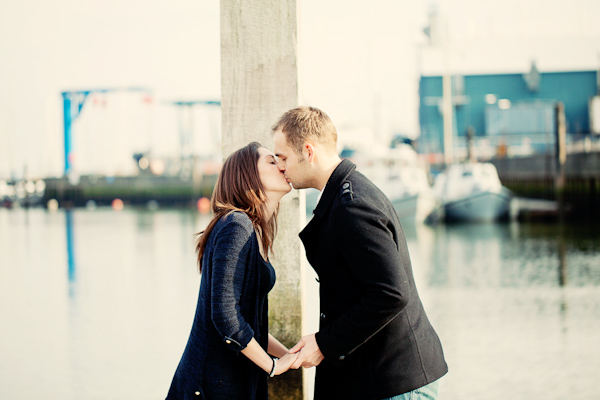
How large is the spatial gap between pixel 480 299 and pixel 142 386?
17.0 feet

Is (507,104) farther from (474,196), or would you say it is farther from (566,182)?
(474,196)

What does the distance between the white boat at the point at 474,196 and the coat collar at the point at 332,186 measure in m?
22.4

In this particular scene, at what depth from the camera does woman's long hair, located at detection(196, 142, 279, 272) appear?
7.77 ft

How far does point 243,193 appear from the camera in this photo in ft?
7.81

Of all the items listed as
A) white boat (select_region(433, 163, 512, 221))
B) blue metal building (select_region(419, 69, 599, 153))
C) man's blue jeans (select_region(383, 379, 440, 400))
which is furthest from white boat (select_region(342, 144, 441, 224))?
man's blue jeans (select_region(383, 379, 440, 400))

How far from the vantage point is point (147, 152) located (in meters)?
53.7

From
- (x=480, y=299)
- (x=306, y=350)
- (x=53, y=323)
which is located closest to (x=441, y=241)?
(x=480, y=299)

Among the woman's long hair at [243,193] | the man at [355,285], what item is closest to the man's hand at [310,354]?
the man at [355,285]

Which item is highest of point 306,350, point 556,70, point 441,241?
point 556,70

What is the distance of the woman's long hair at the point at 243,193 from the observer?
2.37 m

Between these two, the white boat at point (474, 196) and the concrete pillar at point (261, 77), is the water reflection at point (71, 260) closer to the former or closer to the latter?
the concrete pillar at point (261, 77)

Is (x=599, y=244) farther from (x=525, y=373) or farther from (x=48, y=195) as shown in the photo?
(x=48, y=195)

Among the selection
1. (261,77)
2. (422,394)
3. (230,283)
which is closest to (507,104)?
(261,77)

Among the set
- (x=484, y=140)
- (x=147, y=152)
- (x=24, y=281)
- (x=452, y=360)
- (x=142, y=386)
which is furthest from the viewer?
(x=147, y=152)
